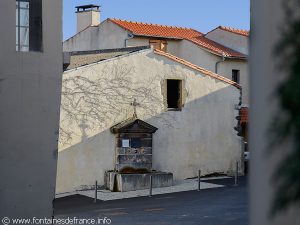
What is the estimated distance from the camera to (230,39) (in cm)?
3366

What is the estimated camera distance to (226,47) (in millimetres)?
33344

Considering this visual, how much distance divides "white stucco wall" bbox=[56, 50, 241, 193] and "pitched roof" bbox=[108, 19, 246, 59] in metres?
5.25

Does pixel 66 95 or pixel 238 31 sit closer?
pixel 66 95

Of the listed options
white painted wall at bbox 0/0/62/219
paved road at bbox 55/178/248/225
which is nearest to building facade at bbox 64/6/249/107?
paved road at bbox 55/178/248/225

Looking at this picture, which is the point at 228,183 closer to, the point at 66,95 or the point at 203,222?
the point at 66,95

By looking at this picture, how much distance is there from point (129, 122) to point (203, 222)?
328 inches

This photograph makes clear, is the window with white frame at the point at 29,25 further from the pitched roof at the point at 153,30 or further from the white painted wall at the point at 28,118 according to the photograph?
the pitched roof at the point at 153,30

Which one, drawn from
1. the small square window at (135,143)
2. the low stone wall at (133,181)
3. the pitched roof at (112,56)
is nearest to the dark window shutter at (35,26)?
the low stone wall at (133,181)

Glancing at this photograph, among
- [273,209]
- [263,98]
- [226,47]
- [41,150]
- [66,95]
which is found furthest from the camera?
[226,47]

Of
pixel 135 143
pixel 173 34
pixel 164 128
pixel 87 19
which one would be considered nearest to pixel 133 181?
pixel 135 143

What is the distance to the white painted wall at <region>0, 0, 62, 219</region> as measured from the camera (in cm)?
1075

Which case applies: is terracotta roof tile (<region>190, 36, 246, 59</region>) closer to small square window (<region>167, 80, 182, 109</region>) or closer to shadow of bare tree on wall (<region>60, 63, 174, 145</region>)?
small square window (<region>167, 80, 182, 109</region>)

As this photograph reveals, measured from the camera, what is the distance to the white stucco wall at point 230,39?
32.8 metres

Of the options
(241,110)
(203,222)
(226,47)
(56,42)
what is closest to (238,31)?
(226,47)
